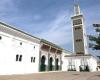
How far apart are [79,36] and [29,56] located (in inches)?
1381

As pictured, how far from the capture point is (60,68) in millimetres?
37250

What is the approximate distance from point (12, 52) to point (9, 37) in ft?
7.01

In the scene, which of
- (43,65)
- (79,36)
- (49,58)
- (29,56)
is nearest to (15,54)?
(29,56)

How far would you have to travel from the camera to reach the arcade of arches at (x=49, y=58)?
94.5ft

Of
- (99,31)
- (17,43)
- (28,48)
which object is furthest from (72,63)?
(99,31)

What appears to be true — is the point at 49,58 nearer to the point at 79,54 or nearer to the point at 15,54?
the point at 79,54

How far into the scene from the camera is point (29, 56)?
24172 millimetres

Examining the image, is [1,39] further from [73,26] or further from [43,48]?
[73,26]

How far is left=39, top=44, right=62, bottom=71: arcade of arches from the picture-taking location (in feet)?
94.5

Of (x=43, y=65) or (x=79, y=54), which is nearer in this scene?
(x=43, y=65)

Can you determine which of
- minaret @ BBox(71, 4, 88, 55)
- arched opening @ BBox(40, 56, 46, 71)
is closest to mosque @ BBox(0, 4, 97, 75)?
arched opening @ BBox(40, 56, 46, 71)

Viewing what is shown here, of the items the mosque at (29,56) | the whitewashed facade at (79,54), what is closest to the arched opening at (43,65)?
the mosque at (29,56)

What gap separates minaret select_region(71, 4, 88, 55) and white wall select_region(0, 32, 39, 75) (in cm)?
3068

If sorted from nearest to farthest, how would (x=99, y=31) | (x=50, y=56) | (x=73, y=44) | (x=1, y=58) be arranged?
1. (x=99, y=31)
2. (x=1, y=58)
3. (x=50, y=56)
4. (x=73, y=44)
